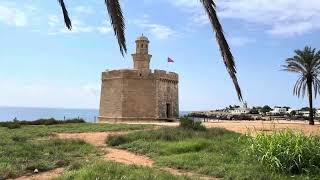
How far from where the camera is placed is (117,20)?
18.5 ft

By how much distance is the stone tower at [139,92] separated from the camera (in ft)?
129

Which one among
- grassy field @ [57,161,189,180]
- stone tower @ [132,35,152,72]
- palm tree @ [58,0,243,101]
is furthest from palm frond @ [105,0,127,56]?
stone tower @ [132,35,152,72]

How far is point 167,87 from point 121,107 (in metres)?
4.86

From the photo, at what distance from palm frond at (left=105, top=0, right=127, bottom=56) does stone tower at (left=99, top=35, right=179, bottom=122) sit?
110ft

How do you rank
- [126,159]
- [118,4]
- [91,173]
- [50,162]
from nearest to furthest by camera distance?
[118,4], [91,173], [50,162], [126,159]

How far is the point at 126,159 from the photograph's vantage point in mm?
12898

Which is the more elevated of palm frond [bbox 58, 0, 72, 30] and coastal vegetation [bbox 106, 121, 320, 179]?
palm frond [bbox 58, 0, 72, 30]

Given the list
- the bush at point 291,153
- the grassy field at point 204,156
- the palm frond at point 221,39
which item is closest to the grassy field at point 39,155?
the grassy field at point 204,156

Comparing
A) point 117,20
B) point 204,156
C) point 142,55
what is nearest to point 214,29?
point 117,20

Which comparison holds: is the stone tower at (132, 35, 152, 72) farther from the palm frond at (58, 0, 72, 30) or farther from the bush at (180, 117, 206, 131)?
the palm frond at (58, 0, 72, 30)

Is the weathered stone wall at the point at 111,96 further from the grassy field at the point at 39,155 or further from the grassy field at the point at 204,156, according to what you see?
the grassy field at the point at 39,155

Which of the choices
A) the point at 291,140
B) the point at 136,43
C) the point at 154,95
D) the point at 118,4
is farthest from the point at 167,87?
the point at 118,4

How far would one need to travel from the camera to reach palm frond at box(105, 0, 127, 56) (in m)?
5.54

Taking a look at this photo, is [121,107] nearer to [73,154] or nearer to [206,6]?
[73,154]
